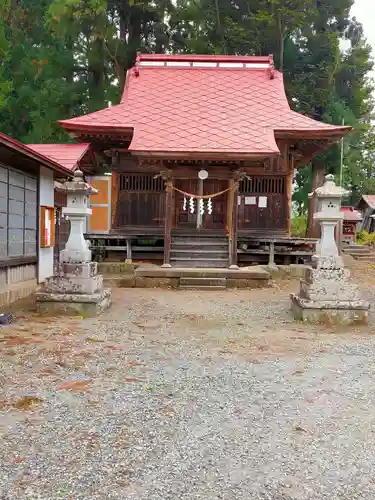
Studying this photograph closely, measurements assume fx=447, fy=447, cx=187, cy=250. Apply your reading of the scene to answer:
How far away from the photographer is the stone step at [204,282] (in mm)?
11711

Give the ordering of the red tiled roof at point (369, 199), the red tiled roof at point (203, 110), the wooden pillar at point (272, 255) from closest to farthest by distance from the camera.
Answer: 1. the red tiled roof at point (203, 110)
2. the wooden pillar at point (272, 255)
3. the red tiled roof at point (369, 199)

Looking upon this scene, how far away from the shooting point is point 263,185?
1488cm

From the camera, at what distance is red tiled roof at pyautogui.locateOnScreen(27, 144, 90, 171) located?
12.7 metres

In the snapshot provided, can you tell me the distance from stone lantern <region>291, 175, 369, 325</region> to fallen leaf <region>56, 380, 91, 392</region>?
4.26 m

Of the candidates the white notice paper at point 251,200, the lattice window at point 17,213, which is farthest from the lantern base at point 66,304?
the white notice paper at point 251,200

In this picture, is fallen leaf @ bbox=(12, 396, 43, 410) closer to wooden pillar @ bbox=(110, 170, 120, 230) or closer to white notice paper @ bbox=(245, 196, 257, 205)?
wooden pillar @ bbox=(110, 170, 120, 230)

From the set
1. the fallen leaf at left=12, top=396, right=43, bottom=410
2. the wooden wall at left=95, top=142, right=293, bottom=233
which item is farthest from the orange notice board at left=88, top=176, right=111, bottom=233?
the fallen leaf at left=12, top=396, right=43, bottom=410

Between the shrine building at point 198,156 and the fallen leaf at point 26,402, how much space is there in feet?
29.1

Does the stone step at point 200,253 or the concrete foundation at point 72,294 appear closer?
the concrete foundation at point 72,294

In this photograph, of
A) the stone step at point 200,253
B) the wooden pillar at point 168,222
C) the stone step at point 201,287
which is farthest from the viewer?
the stone step at point 200,253

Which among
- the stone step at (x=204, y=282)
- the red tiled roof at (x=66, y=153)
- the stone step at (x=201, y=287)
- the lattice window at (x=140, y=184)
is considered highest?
the red tiled roof at (x=66, y=153)

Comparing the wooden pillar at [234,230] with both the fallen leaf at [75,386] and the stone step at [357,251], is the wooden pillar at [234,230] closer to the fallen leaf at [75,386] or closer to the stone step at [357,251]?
the fallen leaf at [75,386]

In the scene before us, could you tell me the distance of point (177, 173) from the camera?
12852mm

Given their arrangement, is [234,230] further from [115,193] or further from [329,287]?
[329,287]
